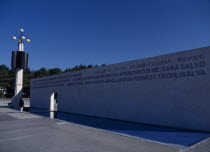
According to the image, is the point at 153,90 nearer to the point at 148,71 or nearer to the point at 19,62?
the point at 148,71

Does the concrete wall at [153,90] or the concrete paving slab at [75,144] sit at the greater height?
the concrete wall at [153,90]

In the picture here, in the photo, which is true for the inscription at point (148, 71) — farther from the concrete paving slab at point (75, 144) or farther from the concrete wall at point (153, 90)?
the concrete paving slab at point (75, 144)

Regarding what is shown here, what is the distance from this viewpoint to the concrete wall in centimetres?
983

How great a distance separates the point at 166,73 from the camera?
1131cm

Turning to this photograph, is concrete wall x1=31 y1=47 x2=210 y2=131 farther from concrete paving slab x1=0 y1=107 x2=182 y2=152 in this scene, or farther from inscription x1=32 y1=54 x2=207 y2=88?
concrete paving slab x1=0 y1=107 x2=182 y2=152

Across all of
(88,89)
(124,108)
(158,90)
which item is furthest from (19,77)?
(158,90)

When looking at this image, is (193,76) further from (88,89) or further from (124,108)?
(88,89)

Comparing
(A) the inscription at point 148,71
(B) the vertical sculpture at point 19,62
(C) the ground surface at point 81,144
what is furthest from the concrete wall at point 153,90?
(B) the vertical sculpture at point 19,62

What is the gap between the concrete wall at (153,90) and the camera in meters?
9.83

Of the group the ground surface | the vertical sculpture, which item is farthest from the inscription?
the vertical sculpture

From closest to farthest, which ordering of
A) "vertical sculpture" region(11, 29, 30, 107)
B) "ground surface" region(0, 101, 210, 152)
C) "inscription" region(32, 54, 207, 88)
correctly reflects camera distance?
"ground surface" region(0, 101, 210, 152)
"inscription" region(32, 54, 207, 88)
"vertical sculpture" region(11, 29, 30, 107)

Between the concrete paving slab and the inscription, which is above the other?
the inscription

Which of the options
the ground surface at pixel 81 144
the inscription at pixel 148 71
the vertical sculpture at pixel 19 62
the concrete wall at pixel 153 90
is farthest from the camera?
the vertical sculpture at pixel 19 62

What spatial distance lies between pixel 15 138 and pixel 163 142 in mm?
6349
